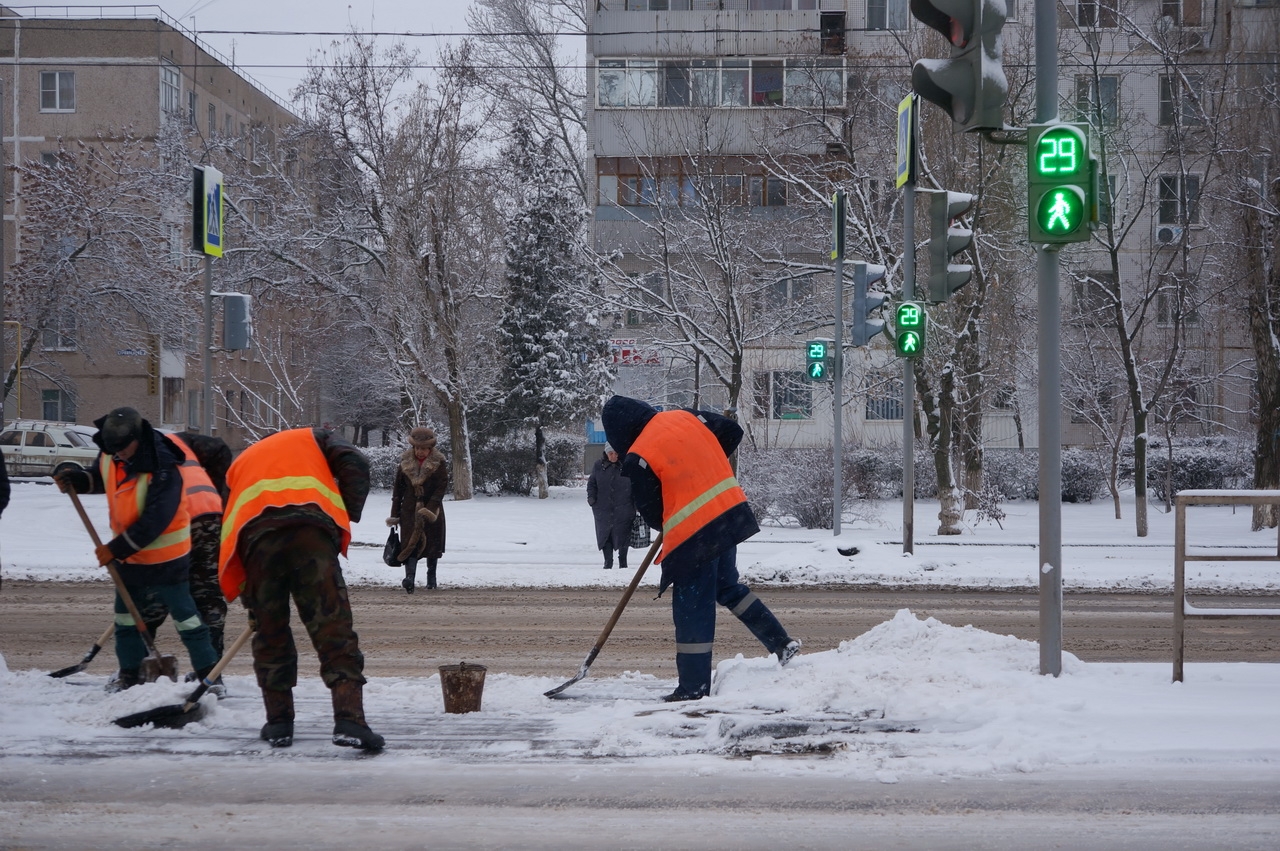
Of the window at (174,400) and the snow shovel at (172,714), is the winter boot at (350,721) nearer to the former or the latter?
the snow shovel at (172,714)

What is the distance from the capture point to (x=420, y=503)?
44.8ft

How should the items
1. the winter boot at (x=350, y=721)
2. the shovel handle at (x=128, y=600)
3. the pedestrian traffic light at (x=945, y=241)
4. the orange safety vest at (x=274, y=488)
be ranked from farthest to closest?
the pedestrian traffic light at (x=945, y=241)
the shovel handle at (x=128, y=600)
the orange safety vest at (x=274, y=488)
the winter boot at (x=350, y=721)

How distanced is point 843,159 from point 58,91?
112 ft

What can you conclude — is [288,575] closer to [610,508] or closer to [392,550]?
[392,550]

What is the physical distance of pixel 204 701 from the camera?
619 centimetres

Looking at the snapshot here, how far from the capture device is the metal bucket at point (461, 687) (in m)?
6.37

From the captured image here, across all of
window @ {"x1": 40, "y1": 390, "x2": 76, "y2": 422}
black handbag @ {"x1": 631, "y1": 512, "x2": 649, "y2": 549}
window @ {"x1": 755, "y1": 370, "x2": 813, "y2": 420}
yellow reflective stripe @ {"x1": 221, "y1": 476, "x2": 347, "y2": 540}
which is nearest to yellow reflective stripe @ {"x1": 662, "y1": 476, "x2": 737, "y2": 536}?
yellow reflective stripe @ {"x1": 221, "y1": 476, "x2": 347, "y2": 540}

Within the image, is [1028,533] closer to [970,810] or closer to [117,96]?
[970,810]

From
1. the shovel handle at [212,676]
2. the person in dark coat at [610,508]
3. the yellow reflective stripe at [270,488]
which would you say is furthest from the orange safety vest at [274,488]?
the person in dark coat at [610,508]

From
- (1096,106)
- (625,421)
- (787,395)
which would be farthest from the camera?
(787,395)

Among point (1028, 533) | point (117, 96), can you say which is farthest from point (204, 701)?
Answer: point (117, 96)

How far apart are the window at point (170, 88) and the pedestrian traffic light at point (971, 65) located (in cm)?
→ 4368

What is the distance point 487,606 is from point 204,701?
19.9 feet

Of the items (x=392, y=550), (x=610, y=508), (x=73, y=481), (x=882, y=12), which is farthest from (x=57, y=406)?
(x=73, y=481)
